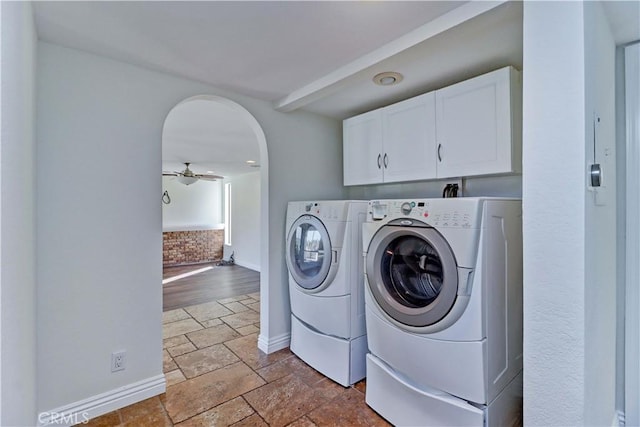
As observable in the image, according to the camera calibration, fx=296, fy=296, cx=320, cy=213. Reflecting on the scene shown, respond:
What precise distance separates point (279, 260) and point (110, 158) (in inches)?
56.6

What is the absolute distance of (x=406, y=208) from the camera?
1640 mm

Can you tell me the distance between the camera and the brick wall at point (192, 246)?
23.0 feet

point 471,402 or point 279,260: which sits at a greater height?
point 279,260

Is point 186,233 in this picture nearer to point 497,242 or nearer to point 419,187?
point 419,187

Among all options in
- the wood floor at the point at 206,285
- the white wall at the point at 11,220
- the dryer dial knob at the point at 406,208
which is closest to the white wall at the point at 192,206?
the wood floor at the point at 206,285

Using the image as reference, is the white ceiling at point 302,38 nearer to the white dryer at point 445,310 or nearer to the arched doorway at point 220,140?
the arched doorway at point 220,140

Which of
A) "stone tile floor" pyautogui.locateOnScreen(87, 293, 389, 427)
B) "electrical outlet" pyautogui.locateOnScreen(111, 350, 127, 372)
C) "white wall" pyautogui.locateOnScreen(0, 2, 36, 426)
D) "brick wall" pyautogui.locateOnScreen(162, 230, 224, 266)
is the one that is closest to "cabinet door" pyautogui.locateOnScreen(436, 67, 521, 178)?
"stone tile floor" pyautogui.locateOnScreen(87, 293, 389, 427)

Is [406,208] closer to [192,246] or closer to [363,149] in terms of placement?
[363,149]

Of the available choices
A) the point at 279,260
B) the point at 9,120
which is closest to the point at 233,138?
the point at 279,260

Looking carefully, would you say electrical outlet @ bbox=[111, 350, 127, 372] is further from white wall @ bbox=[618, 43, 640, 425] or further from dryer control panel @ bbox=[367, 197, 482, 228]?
white wall @ bbox=[618, 43, 640, 425]

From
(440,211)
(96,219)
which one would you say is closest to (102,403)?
(96,219)

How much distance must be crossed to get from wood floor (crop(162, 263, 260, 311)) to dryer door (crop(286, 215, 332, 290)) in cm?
224

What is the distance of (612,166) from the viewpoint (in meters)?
1.37

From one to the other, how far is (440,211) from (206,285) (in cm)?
447
